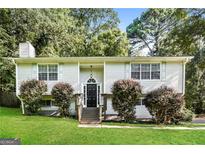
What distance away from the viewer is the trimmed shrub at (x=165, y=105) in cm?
981

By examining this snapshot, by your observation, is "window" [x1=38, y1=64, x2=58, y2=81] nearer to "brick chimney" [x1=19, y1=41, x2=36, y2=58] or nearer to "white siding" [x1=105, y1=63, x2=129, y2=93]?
"brick chimney" [x1=19, y1=41, x2=36, y2=58]

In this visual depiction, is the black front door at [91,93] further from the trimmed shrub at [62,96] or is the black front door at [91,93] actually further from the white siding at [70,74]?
the trimmed shrub at [62,96]

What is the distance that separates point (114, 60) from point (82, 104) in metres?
2.22

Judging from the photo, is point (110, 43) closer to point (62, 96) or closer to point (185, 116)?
point (62, 96)

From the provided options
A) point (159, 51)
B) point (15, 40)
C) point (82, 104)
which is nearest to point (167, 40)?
Result: point (159, 51)

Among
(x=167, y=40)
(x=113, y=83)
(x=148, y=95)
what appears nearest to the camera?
(x=148, y=95)

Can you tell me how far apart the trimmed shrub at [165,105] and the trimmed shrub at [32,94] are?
166 inches

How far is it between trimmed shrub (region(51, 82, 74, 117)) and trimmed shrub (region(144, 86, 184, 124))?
3.12m

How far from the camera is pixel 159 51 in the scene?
40.4 feet

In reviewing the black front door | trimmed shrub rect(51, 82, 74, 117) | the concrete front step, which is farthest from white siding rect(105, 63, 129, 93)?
trimmed shrub rect(51, 82, 74, 117)

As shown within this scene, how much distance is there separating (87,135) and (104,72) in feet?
13.0

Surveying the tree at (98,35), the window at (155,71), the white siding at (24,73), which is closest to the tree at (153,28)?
the tree at (98,35)

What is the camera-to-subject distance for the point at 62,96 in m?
10.8
